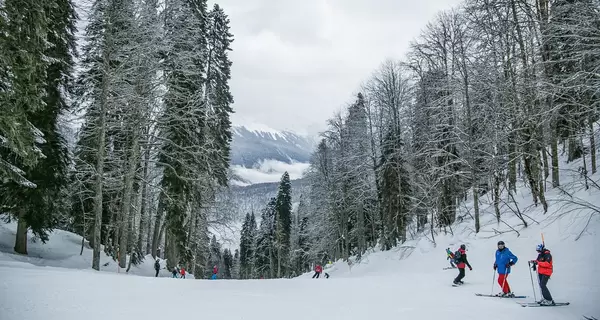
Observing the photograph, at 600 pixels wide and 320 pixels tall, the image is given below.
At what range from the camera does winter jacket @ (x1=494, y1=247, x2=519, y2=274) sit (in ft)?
38.4

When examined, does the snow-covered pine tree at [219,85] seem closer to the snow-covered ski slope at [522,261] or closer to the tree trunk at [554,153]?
the snow-covered ski slope at [522,261]

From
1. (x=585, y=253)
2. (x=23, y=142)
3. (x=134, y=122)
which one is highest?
(x=134, y=122)

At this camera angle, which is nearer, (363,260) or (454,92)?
(454,92)

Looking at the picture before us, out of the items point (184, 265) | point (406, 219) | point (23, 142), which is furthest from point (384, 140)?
point (23, 142)

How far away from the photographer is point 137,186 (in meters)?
25.4

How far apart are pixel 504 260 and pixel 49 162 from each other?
19.9 metres

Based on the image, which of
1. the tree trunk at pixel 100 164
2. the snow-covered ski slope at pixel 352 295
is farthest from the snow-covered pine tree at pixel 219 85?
the snow-covered ski slope at pixel 352 295

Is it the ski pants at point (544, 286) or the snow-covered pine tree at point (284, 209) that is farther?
the snow-covered pine tree at point (284, 209)

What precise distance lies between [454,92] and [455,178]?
232 inches

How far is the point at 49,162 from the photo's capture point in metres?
18.1

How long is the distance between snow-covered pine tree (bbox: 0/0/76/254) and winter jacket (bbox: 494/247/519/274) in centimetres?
1863

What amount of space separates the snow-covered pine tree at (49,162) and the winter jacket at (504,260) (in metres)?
18.6

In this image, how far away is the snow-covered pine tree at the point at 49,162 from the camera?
17031 mm

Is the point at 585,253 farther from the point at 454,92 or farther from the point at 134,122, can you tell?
the point at 134,122
